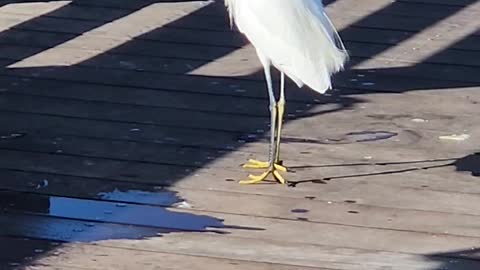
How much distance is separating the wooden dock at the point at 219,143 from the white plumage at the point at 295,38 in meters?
0.35

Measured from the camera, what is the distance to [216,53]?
5.97m

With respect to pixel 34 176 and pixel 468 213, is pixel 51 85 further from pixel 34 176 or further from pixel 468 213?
pixel 468 213

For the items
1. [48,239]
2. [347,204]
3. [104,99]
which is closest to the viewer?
[48,239]

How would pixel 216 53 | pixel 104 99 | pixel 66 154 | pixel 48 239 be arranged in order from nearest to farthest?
pixel 48 239, pixel 66 154, pixel 104 99, pixel 216 53

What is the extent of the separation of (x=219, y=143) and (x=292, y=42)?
20.9 inches

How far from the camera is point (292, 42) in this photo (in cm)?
452

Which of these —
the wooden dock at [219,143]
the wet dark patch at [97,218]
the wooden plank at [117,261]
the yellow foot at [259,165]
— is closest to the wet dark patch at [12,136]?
the wooden dock at [219,143]

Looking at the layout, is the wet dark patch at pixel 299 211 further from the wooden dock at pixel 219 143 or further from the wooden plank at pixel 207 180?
the wooden plank at pixel 207 180

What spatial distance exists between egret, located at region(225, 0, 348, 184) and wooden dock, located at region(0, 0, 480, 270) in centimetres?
29

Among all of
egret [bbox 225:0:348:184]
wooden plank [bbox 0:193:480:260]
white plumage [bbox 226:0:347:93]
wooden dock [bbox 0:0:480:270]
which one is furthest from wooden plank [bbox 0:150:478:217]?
white plumage [bbox 226:0:347:93]

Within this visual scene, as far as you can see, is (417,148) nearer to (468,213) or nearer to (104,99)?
(468,213)

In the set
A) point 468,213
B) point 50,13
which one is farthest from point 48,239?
point 50,13

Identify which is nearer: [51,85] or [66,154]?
[66,154]

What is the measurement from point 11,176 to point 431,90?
6.10 feet
